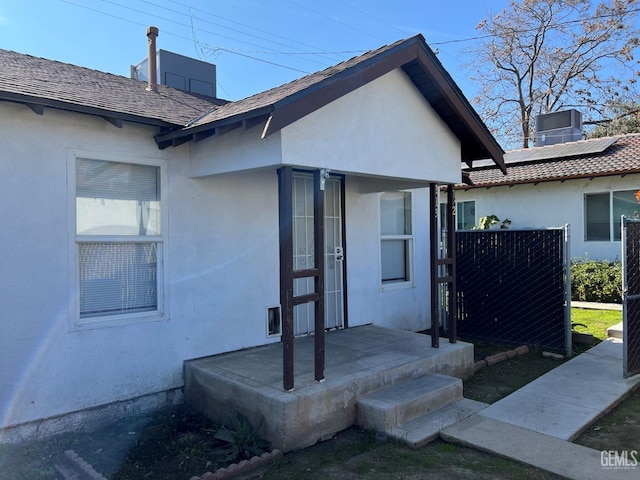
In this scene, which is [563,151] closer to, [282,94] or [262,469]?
[282,94]

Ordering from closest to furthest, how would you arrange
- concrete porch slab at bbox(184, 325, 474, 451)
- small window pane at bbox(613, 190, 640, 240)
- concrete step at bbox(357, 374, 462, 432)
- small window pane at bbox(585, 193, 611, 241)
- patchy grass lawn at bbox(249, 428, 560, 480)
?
patchy grass lawn at bbox(249, 428, 560, 480), concrete porch slab at bbox(184, 325, 474, 451), concrete step at bbox(357, 374, 462, 432), small window pane at bbox(613, 190, 640, 240), small window pane at bbox(585, 193, 611, 241)

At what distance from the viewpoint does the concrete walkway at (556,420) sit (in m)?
3.92

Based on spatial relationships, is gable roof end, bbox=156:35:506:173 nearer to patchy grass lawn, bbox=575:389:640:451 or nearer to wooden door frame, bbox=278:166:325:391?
wooden door frame, bbox=278:166:325:391

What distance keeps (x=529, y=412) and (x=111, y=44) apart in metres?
12.7

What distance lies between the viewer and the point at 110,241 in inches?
196

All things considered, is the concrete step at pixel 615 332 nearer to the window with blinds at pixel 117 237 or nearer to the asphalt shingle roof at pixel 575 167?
the asphalt shingle roof at pixel 575 167

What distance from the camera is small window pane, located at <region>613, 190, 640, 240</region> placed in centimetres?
1270

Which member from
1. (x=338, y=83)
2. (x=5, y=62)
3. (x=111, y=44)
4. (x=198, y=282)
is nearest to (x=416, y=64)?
(x=338, y=83)

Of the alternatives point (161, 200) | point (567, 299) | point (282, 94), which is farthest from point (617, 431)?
point (161, 200)

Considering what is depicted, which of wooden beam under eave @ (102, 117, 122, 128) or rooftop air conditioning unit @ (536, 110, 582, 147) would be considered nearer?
wooden beam under eave @ (102, 117, 122, 128)

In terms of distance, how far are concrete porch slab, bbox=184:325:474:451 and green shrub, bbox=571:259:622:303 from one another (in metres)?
6.92

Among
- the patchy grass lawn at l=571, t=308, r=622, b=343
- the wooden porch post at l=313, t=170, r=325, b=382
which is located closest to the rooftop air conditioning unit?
the patchy grass lawn at l=571, t=308, r=622, b=343

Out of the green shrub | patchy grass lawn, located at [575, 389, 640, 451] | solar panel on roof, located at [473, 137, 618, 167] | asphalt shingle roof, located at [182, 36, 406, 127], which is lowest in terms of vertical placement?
patchy grass lawn, located at [575, 389, 640, 451]

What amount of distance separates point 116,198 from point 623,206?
12816 mm
